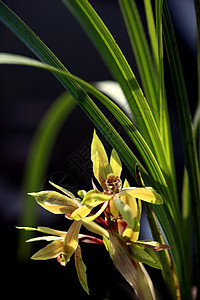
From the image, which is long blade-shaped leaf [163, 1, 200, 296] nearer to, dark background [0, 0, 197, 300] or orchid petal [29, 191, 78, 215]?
orchid petal [29, 191, 78, 215]

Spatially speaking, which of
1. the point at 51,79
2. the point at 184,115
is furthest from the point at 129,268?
the point at 51,79

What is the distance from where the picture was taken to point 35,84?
1656mm

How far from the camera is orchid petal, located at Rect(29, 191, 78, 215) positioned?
377 mm

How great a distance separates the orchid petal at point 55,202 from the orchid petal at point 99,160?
4 cm

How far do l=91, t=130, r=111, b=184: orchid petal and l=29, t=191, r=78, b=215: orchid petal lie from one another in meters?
0.04

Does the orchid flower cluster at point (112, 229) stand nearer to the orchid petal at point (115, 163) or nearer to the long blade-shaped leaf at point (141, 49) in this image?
the orchid petal at point (115, 163)

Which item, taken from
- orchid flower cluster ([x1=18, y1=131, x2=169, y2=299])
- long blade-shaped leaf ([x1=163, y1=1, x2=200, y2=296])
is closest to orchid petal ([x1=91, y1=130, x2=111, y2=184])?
orchid flower cluster ([x1=18, y1=131, x2=169, y2=299])

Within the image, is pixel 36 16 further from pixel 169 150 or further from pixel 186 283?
pixel 186 283

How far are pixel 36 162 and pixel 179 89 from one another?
0.29m

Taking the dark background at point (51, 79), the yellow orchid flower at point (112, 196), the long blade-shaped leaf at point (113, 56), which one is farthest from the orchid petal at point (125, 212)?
the dark background at point (51, 79)

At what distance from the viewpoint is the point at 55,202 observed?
38 centimetres

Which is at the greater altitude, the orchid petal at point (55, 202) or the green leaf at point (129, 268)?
the orchid petal at point (55, 202)

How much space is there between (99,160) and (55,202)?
0.21 feet

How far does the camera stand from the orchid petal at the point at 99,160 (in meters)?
0.40
